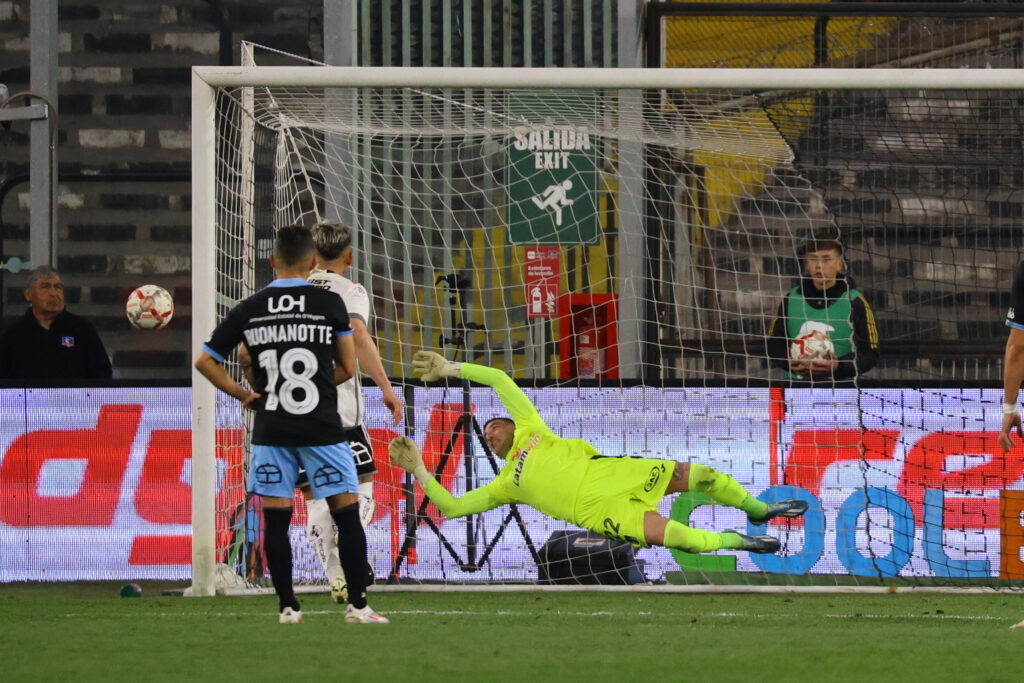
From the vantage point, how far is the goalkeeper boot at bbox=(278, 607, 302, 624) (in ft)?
19.5

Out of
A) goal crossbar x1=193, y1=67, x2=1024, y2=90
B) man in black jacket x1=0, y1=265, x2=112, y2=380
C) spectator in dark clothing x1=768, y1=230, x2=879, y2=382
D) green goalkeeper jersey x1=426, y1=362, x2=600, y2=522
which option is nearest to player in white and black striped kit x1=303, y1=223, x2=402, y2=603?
green goalkeeper jersey x1=426, y1=362, x2=600, y2=522

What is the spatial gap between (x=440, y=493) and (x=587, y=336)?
120 inches

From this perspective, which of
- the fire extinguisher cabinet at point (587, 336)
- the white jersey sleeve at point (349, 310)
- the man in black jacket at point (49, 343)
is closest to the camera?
the white jersey sleeve at point (349, 310)

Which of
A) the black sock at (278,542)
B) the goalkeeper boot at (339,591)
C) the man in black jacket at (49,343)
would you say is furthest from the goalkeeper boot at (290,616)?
the man in black jacket at (49,343)

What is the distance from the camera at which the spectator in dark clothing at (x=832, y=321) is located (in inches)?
348

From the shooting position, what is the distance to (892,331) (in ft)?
34.6

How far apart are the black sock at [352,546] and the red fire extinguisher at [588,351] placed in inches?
165

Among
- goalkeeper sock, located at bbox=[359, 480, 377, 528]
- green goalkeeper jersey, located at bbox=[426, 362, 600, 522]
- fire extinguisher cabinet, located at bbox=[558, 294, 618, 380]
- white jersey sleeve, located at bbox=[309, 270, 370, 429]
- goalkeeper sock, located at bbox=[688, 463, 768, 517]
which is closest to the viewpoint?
white jersey sleeve, located at bbox=[309, 270, 370, 429]

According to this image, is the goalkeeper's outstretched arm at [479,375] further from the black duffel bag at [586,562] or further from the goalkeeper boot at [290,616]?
the goalkeeper boot at [290,616]

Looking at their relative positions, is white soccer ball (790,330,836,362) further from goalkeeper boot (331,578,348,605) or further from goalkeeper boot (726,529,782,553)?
goalkeeper boot (331,578,348,605)

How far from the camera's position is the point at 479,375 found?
7.39 meters

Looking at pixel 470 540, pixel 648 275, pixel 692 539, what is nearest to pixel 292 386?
pixel 692 539

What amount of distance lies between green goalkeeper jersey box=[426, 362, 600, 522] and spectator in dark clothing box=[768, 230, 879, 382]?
1912mm

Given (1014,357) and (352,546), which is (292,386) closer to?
(352,546)
